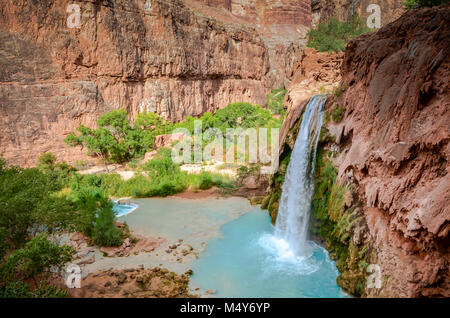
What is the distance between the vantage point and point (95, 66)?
22.8m

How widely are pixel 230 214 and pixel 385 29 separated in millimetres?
8327

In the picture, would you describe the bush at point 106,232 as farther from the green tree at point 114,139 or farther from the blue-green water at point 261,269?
the green tree at point 114,139

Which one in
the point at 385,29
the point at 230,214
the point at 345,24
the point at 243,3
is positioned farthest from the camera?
the point at 243,3

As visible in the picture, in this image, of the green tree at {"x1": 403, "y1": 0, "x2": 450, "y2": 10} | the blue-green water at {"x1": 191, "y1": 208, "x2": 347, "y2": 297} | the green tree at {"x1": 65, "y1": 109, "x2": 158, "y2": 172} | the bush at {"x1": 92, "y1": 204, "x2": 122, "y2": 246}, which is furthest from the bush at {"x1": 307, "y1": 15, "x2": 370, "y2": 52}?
the bush at {"x1": 92, "y1": 204, "x2": 122, "y2": 246}

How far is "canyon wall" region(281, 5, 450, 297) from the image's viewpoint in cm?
445

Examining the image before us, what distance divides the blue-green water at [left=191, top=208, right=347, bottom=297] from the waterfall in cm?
40

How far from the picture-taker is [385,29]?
725 centimetres

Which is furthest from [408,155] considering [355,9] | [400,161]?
[355,9]

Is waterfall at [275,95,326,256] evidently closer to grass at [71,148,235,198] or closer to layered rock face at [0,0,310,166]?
grass at [71,148,235,198]

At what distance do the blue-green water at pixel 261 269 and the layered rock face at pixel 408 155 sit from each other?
5.35 feet

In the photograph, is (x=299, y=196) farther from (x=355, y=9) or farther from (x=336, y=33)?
(x=355, y=9)

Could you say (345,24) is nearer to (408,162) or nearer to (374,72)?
(374,72)

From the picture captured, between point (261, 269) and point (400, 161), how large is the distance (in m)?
4.35

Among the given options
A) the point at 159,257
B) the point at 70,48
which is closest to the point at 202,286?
the point at 159,257
